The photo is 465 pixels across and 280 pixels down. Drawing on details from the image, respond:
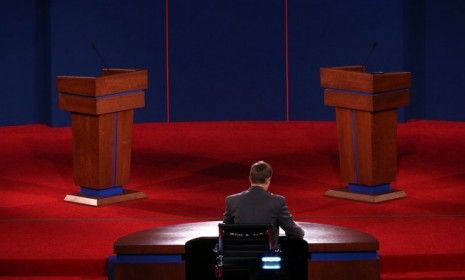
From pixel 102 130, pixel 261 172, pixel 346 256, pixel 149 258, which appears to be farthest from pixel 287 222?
pixel 102 130

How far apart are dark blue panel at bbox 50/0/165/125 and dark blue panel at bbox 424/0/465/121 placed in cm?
282

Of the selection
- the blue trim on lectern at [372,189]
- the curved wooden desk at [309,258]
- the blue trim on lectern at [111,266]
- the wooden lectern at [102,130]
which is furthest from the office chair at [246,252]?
the blue trim on lectern at [372,189]

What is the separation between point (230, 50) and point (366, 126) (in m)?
4.13

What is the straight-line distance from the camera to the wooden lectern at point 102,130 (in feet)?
24.2

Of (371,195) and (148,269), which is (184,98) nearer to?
(371,195)

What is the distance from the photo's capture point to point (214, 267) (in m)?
4.78

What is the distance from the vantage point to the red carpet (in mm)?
5969

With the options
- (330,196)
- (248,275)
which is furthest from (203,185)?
(248,275)

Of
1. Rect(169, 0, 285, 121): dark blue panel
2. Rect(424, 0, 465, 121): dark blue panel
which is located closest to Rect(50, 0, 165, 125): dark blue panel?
Rect(169, 0, 285, 121): dark blue panel

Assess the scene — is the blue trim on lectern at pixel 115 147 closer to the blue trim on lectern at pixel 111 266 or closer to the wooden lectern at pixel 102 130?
the wooden lectern at pixel 102 130

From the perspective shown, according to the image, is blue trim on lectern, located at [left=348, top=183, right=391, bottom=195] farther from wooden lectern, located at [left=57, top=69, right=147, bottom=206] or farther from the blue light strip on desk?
the blue light strip on desk

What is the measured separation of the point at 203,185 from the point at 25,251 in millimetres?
2294

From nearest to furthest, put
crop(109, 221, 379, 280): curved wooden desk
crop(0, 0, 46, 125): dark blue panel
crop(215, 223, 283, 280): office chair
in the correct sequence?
1. crop(215, 223, 283, 280): office chair
2. crop(109, 221, 379, 280): curved wooden desk
3. crop(0, 0, 46, 125): dark blue panel

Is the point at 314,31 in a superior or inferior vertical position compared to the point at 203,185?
superior
